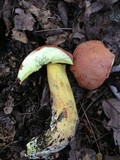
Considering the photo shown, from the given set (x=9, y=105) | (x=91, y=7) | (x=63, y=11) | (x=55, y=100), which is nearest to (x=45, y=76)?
(x=55, y=100)

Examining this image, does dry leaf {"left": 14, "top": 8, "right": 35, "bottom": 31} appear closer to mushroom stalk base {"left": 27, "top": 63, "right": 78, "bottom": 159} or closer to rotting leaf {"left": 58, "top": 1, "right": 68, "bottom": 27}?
rotting leaf {"left": 58, "top": 1, "right": 68, "bottom": 27}

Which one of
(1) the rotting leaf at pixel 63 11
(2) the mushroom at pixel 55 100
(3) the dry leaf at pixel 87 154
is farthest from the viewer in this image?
(1) the rotting leaf at pixel 63 11

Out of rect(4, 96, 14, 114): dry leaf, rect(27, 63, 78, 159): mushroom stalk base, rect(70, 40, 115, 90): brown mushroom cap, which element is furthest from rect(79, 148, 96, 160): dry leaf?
rect(4, 96, 14, 114): dry leaf

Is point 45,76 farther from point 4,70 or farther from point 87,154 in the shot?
point 87,154

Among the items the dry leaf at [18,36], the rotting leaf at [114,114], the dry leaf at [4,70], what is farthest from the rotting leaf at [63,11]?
the rotting leaf at [114,114]

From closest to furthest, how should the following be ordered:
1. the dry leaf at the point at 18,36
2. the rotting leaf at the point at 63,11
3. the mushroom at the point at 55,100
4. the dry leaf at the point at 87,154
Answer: the mushroom at the point at 55,100 < the dry leaf at the point at 87,154 < the dry leaf at the point at 18,36 < the rotting leaf at the point at 63,11

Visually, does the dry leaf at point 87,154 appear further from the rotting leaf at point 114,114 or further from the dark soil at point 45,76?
the rotting leaf at point 114,114

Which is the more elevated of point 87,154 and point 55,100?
point 55,100

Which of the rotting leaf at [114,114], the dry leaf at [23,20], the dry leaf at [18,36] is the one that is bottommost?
the rotting leaf at [114,114]
